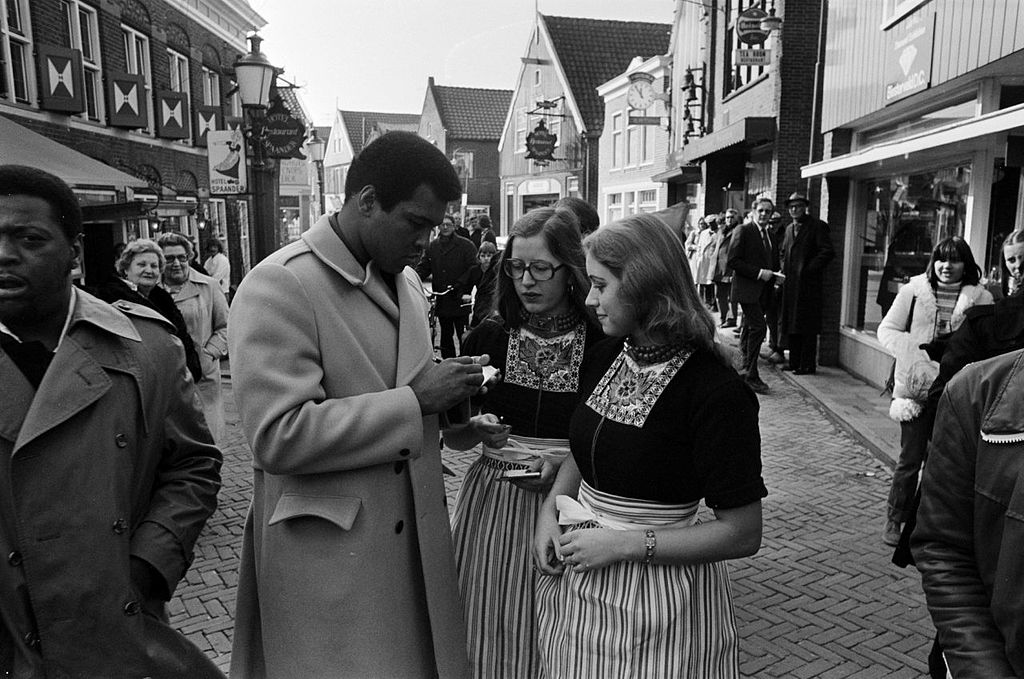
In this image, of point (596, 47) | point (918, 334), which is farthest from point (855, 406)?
point (596, 47)

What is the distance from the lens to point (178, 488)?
1878 millimetres

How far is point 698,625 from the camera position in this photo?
1.98 metres

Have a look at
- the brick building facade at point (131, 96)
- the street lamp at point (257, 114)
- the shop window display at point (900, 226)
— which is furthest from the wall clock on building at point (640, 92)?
the street lamp at point (257, 114)

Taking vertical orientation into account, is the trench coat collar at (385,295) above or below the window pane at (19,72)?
below

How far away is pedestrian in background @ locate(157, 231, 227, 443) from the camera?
17.9ft

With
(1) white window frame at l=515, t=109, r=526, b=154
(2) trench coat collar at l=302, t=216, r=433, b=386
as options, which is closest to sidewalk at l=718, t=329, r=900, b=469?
(2) trench coat collar at l=302, t=216, r=433, b=386

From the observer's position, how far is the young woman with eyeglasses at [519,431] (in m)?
2.66

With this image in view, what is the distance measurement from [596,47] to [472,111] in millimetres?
17503

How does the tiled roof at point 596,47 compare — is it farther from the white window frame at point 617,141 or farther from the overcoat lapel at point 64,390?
the overcoat lapel at point 64,390

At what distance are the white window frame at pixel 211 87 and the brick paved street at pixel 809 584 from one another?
51.9 feet

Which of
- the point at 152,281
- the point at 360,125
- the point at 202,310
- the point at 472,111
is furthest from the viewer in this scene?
the point at 360,125

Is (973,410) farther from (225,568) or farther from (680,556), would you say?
(225,568)

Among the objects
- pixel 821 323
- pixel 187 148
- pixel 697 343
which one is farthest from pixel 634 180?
pixel 697 343

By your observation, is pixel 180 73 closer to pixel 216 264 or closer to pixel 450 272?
pixel 216 264
